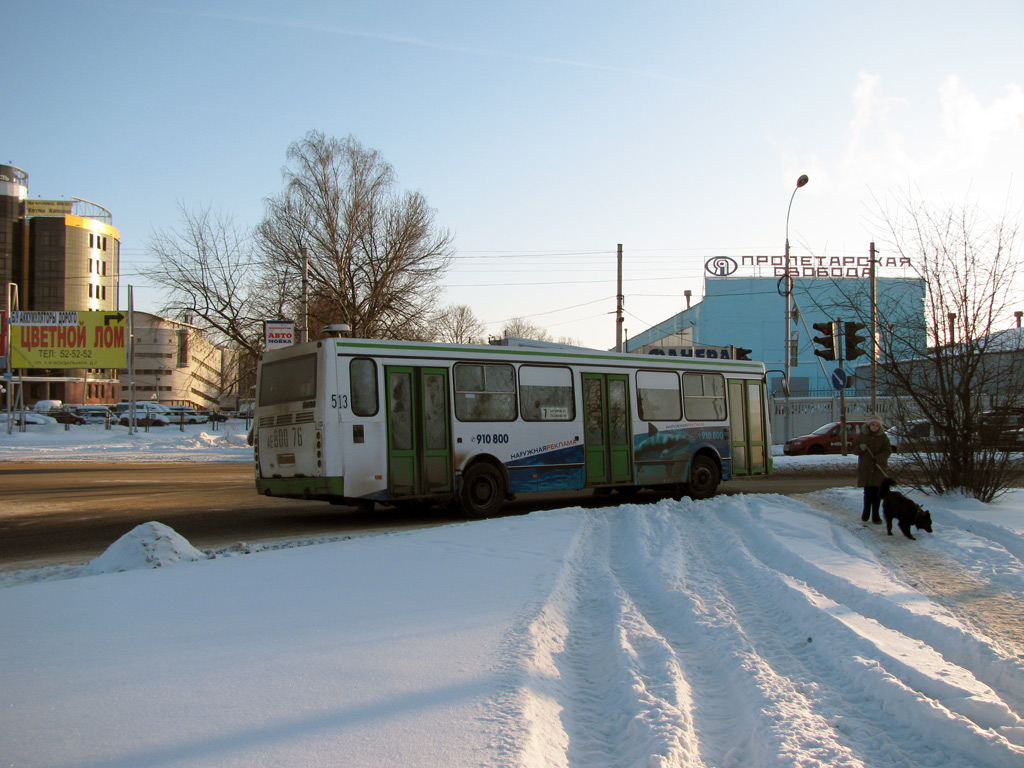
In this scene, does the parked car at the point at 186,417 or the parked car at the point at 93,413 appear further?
the parked car at the point at 186,417

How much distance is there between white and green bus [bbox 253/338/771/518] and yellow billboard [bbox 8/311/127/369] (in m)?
48.8

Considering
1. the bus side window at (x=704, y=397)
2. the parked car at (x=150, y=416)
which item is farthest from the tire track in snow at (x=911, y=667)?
the parked car at (x=150, y=416)

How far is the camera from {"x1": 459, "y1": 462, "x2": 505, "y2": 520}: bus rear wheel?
12.2m

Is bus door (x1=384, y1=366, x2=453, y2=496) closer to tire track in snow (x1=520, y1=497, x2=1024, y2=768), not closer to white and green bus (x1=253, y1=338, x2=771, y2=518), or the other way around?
white and green bus (x1=253, y1=338, x2=771, y2=518)

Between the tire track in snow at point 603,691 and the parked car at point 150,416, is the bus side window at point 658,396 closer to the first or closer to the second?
the tire track in snow at point 603,691

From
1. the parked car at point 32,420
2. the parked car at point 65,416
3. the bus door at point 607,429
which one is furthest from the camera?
the parked car at point 65,416

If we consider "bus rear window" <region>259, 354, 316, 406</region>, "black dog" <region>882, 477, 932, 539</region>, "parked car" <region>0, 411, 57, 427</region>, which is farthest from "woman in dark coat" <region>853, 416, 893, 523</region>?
"parked car" <region>0, 411, 57, 427</region>

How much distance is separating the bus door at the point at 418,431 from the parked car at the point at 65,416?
5109 centimetres

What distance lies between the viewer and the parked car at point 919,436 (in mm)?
13031

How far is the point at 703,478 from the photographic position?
16.0 metres

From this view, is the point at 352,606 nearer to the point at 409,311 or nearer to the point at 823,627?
the point at 823,627

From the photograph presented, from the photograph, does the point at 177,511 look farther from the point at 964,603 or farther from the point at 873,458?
the point at 964,603

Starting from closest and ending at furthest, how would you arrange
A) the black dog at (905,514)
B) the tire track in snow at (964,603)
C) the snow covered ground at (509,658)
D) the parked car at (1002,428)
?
the snow covered ground at (509,658) → the tire track in snow at (964,603) → the black dog at (905,514) → the parked car at (1002,428)

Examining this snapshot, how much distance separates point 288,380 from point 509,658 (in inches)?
Result: 317
